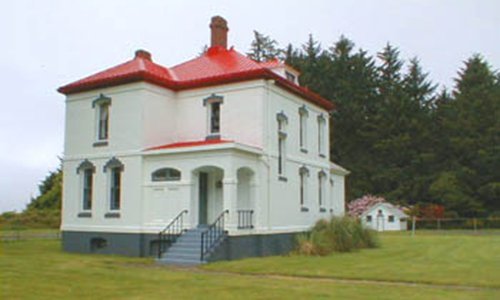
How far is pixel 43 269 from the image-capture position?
50.1ft

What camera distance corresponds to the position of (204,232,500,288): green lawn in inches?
555

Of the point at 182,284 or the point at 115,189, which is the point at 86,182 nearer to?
the point at 115,189

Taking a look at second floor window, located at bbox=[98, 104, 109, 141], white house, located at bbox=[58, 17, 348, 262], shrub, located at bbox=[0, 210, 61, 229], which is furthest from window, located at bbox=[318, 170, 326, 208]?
shrub, located at bbox=[0, 210, 61, 229]

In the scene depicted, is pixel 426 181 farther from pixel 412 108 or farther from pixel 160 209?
pixel 160 209

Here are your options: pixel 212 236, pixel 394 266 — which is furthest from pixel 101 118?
pixel 394 266

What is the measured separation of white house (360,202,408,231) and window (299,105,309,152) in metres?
25.9

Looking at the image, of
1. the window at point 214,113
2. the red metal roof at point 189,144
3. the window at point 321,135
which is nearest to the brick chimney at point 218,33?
the window at point 214,113

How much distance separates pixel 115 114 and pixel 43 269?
Answer: 841cm

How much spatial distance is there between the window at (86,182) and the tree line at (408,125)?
36.1 metres

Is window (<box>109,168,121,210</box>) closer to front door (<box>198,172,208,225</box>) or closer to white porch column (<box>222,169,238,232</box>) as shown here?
front door (<box>198,172,208,225</box>)

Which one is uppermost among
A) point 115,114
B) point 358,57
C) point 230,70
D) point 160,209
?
point 358,57

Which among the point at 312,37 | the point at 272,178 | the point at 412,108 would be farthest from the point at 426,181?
the point at 272,178

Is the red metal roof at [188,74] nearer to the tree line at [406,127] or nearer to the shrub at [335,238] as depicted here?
the shrub at [335,238]

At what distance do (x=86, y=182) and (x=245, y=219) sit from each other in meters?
7.15
